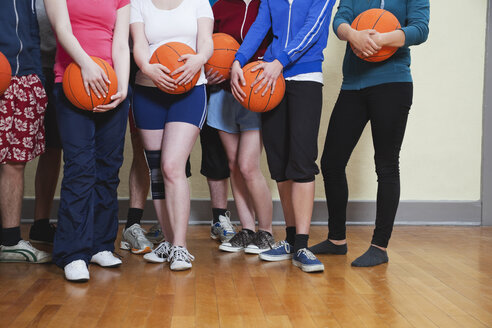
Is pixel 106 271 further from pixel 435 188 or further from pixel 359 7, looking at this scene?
pixel 435 188

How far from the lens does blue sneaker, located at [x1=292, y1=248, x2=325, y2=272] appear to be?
8.32ft

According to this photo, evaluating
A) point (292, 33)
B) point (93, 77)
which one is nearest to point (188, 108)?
point (93, 77)

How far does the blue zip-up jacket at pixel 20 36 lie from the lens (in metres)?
2.46

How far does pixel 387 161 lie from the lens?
8.78 feet

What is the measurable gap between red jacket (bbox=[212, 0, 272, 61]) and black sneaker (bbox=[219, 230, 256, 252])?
1147 millimetres

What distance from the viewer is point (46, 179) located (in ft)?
9.98

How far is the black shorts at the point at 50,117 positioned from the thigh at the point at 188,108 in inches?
29.5

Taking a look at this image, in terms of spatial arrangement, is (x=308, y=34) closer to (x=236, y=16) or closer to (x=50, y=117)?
(x=236, y=16)

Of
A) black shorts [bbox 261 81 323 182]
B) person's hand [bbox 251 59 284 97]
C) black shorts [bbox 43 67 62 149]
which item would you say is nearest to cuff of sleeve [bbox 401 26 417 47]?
black shorts [bbox 261 81 323 182]

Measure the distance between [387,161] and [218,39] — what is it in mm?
1121

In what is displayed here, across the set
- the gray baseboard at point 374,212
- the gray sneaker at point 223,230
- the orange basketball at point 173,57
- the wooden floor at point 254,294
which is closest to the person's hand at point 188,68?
the orange basketball at point 173,57

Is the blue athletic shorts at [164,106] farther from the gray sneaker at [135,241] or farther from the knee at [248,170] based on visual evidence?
the gray sneaker at [135,241]

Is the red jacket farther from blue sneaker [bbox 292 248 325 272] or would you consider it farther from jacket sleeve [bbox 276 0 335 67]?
blue sneaker [bbox 292 248 325 272]

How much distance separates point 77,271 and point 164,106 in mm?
917
